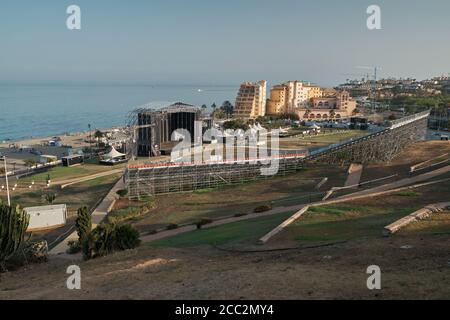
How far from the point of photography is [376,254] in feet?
44.1

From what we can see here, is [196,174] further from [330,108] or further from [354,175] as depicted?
[330,108]

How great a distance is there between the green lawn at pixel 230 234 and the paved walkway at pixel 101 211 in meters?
5.73

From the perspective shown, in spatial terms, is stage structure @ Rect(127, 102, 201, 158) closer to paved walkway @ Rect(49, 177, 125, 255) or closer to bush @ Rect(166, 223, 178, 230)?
paved walkway @ Rect(49, 177, 125, 255)

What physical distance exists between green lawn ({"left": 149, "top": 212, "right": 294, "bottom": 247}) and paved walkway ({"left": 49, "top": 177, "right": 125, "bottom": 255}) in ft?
18.8

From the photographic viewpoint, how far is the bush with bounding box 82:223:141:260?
17.9 meters

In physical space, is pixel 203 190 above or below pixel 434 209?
below

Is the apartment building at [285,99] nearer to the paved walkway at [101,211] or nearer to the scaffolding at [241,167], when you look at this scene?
the scaffolding at [241,167]

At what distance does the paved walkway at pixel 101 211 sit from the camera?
22.6m

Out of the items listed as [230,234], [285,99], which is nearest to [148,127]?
[230,234]

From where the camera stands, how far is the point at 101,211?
31.3 m
